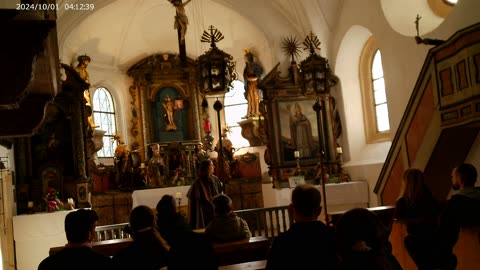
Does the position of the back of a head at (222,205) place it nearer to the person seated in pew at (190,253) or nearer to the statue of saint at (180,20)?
the person seated in pew at (190,253)

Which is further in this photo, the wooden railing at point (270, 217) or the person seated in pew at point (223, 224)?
the wooden railing at point (270, 217)

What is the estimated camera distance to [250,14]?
17.3 meters

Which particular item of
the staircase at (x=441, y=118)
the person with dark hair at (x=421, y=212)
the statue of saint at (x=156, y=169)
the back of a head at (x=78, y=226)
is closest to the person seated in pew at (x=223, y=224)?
the person with dark hair at (x=421, y=212)

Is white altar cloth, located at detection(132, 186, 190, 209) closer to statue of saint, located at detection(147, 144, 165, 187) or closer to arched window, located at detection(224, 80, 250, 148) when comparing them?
statue of saint, located at detection(147, 144, 165, 187)

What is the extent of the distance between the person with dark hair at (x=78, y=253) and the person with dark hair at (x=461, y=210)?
10.4 feet

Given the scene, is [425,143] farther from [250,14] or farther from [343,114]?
[250,14]

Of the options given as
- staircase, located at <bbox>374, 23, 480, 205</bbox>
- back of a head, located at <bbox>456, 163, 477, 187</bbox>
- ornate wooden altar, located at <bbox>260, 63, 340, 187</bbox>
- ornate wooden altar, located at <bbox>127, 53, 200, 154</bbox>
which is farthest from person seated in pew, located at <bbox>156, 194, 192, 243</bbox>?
ornate wooden altar, located at <bbox>127, 53, 200, 154</bbox>

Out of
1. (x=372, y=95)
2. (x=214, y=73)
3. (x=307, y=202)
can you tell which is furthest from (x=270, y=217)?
(x=372, y=95)

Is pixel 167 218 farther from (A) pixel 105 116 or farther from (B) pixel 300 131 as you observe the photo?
(A) pixel 105 116

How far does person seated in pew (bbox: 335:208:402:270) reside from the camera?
3170 mm

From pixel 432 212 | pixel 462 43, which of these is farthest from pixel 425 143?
pixel 432 212

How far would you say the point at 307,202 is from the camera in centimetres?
331

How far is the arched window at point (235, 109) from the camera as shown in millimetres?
19264

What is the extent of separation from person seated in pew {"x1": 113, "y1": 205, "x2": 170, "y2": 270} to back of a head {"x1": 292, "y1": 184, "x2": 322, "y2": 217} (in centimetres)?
134
